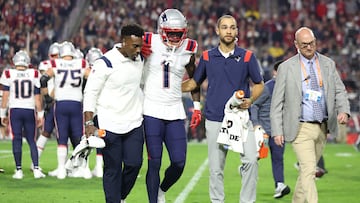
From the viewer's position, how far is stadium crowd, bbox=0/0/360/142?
85.9 ft

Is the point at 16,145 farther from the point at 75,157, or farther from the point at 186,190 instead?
the point at 75,157

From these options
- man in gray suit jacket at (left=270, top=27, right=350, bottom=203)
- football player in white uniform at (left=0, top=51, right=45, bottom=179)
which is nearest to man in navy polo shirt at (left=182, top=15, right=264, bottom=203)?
man in gray suit jacket at (left=270, top=27, right=350, bottom=203)

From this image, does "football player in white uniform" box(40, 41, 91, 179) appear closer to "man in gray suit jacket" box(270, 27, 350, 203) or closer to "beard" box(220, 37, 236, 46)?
"beard" box(220, 37, 236, 46)

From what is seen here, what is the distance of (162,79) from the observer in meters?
8.59

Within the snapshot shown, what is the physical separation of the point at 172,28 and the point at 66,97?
4666 millimetres

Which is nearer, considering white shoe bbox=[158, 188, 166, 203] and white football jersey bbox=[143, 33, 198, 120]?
white football jersey bbox=[143, 33, 198, 120]

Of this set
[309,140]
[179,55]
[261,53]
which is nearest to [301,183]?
[309,140]

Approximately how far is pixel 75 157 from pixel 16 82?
5699 mm

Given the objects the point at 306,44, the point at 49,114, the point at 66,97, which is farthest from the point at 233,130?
the point at 49,114

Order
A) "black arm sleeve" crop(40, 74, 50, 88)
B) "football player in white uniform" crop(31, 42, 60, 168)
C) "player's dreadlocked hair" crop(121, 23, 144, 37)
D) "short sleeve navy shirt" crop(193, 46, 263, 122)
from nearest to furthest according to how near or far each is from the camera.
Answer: "player's dreadlocked hair" crop(121, 23, 144, 37), "short sleeve navy shirt" crop(193, 46, 263, 122), "black arm sleeve" crop(40, 74, 50, 88), "football player in white uniform" crop(31, 42, 60, 168)

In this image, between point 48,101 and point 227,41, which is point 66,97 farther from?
point 227,41

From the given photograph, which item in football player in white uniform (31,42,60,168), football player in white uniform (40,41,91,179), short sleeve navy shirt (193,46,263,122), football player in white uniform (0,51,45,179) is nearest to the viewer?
short sleeve navy shirt (193,46,263,122)

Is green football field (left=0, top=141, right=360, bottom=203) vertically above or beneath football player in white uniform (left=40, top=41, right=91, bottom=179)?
beneath

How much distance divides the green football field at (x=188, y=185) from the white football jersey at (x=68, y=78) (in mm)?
1207
